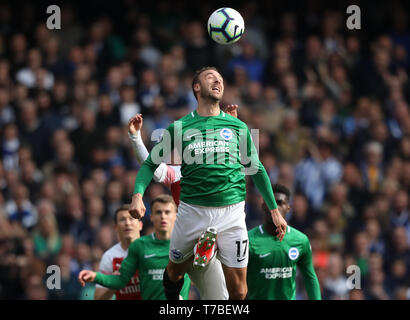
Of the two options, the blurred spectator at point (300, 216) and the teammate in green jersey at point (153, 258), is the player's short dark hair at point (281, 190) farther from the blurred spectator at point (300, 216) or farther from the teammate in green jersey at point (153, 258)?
the blurred spectator at point (300, 216)

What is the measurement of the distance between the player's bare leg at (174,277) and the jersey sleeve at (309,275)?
1.35 meters

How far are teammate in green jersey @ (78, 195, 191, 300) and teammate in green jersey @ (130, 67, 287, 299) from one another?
3.40 ft

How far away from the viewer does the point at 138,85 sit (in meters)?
15.1

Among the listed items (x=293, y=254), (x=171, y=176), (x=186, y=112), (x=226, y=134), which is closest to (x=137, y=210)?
(x=226, y=134)

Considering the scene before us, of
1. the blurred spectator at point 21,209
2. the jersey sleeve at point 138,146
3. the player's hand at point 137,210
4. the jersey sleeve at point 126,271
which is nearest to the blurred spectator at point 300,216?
the blurred spectator at point 21,209

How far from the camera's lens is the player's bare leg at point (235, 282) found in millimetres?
7477

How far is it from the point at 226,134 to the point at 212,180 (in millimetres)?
447

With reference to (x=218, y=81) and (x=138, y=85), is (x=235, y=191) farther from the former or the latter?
(x=138, y=85)

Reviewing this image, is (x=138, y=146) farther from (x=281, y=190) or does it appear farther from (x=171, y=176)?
(x=281, y=190)

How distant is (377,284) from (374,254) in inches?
22.7

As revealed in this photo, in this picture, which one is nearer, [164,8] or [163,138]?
[163,138]

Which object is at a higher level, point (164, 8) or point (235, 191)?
point (164, 8)

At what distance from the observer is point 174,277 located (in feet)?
25.5
